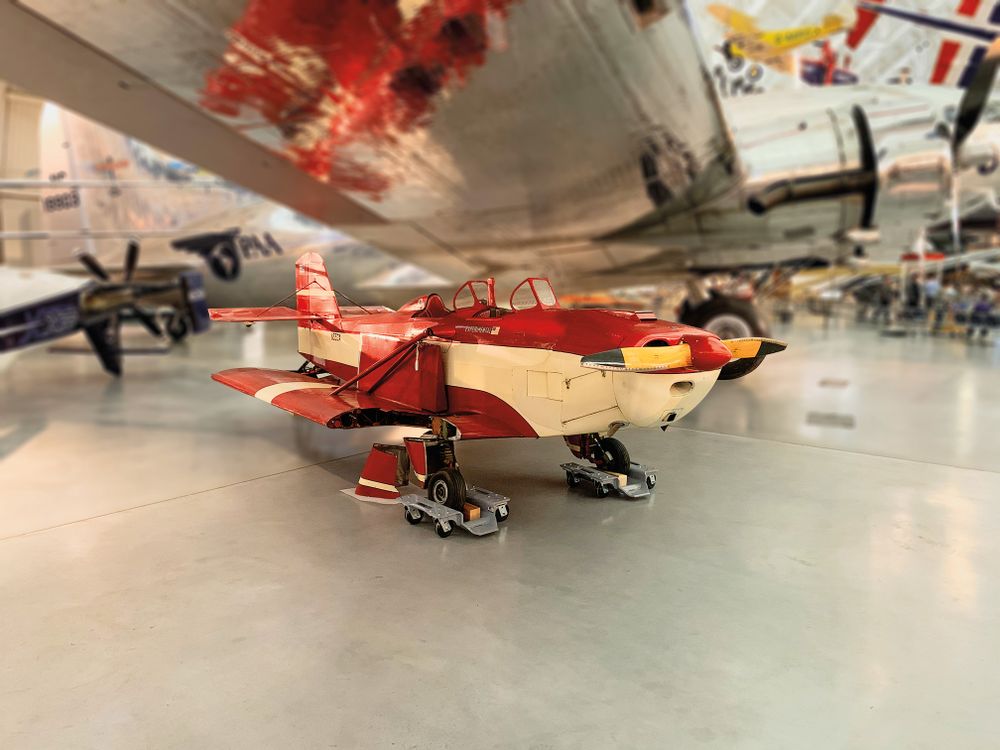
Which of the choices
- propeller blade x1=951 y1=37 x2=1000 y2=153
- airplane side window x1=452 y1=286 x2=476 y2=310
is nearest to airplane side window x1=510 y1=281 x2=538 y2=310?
airplane side window x1=452 y1=286 x2=476 y2=310

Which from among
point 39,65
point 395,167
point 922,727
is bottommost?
point 922,727

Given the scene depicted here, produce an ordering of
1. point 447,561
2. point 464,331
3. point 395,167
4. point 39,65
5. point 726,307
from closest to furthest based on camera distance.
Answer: point 447,561, point 464,331, point 39,65, point 395,167, point 726,307

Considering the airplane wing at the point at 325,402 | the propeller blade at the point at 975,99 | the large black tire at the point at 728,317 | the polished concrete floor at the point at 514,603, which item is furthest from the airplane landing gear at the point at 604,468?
the propeller blade at the point at 975,99

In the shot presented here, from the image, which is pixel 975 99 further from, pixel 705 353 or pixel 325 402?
pixel 325 402

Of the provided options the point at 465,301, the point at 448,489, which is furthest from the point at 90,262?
the point at 448,489

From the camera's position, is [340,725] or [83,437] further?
[83,437]

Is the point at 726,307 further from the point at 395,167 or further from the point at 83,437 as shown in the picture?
the point at 83,437

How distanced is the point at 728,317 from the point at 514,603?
29.6ft

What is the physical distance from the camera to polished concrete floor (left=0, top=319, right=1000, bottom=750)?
2.37 meters

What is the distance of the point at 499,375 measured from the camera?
4.37m

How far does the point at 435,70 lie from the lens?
5.64 m

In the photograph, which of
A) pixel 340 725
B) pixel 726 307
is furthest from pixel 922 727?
pixel 726 307

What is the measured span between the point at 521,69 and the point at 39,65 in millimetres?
4243

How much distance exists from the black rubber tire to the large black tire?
7.54 metres
